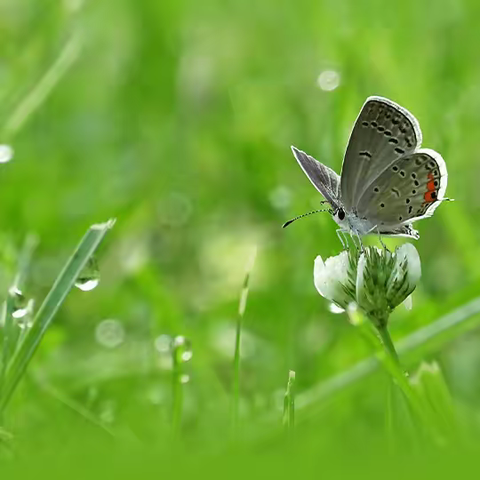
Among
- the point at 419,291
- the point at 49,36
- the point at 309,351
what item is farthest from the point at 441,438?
the point at 49,36

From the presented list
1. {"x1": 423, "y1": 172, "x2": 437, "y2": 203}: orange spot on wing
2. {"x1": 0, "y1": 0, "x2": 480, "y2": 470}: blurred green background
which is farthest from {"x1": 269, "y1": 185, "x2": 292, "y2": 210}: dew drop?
{"x1": 423, "y1": 172, "x2": 437, "y2": 203}: orange spot on wing

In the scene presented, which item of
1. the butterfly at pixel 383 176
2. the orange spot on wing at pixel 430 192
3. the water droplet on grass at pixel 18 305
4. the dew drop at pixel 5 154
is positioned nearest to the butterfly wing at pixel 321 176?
the butterfly at pixel 383 176

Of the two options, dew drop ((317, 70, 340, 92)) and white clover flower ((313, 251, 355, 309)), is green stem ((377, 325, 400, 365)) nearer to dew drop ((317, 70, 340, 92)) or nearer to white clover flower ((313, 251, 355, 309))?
white clover flower ((313, 251, 355, 309))

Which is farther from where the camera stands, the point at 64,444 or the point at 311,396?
the point at 311,396

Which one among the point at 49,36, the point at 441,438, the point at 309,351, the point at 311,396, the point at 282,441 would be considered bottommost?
the point at 309,351

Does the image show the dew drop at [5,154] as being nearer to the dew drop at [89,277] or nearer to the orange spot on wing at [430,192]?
the dew drop at [89,277]

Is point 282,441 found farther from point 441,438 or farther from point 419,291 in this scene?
point 419,291
